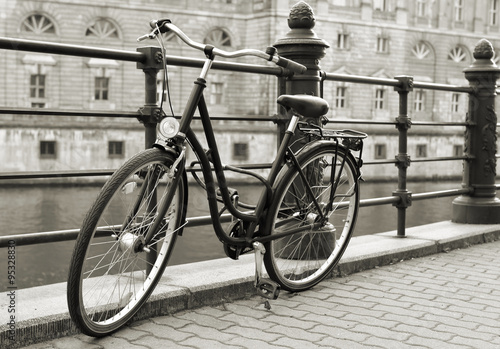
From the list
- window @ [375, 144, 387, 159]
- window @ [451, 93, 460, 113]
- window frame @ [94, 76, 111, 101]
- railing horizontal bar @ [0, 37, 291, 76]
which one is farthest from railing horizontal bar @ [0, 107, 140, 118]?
window @ [451, 93, 460, 113]

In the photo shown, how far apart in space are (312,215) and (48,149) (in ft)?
97.6

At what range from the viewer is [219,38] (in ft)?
124

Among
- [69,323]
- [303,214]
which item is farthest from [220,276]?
[69,323]

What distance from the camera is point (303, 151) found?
12.8 ft

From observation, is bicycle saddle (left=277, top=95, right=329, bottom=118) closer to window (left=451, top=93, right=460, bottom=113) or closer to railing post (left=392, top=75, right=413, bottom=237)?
railing post (left=392, top=75, right=413, bottom=237)

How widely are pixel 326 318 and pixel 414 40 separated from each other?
42015 millimetres

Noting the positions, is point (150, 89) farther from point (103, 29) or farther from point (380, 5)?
point (380, 5)

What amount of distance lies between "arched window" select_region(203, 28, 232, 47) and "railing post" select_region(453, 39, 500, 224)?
3129 centimetres

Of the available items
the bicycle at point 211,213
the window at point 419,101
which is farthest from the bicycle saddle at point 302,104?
the window at point 419,101

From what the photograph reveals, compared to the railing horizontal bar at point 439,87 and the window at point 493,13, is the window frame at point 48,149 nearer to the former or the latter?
the railing horizontal bar at point 439,87

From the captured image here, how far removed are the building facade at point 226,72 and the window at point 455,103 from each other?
6 centimetres

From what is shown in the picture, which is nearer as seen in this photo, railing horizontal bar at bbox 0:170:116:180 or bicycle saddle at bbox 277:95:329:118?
railing horizontal bar at bbox 0:170:116:180

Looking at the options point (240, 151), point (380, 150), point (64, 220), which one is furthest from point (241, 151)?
point (64, 220)

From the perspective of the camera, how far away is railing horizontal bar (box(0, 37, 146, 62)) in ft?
10.6
